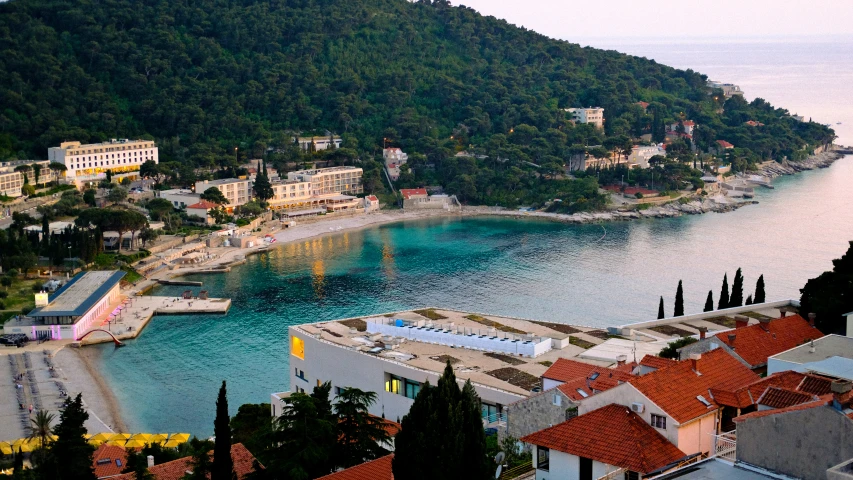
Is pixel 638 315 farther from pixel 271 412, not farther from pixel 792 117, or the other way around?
pixel 792 117

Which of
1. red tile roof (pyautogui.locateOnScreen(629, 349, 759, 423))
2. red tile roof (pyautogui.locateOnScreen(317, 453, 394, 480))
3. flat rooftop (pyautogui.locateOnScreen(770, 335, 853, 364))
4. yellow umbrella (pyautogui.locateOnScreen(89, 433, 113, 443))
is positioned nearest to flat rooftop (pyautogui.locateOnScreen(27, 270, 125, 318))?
yellow umbrella (pyautogui.locateOnScreen(89, 433, 113, 443))

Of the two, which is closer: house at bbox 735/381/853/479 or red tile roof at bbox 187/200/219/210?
house at bbox 735/381/853/479

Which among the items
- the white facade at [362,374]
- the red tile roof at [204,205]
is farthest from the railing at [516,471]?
the red tile roof at [204,205]

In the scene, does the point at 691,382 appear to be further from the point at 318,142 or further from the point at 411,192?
the point at 318,142

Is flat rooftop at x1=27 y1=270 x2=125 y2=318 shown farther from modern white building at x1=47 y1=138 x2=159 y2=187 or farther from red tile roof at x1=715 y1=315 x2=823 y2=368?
red tile roof at x1=715 y1=315 x2=823 y2=368

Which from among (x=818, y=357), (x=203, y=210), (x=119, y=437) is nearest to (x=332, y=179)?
(x=203, y=210)

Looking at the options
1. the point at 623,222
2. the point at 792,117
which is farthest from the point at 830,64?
the point at 623,222
